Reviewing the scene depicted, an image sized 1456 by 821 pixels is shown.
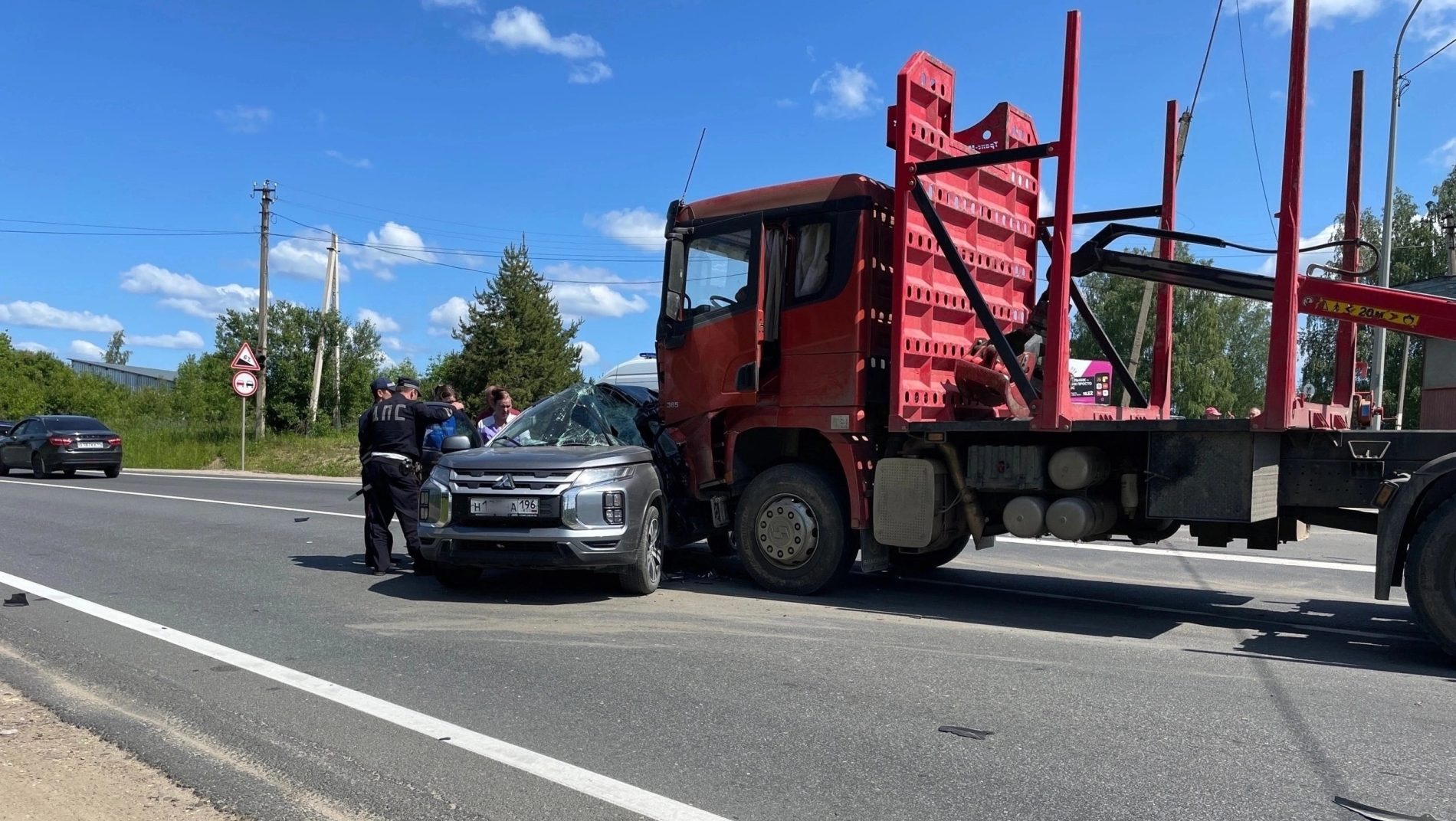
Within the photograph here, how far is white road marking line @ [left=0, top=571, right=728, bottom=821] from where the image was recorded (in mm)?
3605

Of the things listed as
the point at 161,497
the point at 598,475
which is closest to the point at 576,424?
the point at 598,475

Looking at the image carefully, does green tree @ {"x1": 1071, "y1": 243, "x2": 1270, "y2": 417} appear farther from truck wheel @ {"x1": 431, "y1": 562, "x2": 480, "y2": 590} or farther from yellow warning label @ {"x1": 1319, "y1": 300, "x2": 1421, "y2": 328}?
truck wheel @ {"x1": 431, "y1": 562, "x2": 480, "y2": 590}

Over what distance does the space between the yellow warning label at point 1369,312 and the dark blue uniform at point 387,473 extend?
6.95 m

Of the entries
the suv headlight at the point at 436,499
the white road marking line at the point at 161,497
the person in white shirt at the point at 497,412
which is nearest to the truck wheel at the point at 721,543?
the suv headlight at the point at 436,499

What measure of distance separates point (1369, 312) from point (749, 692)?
14.5 ft

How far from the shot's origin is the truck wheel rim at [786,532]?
25.2 feet

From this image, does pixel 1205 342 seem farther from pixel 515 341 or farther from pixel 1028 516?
pixel 1028 516

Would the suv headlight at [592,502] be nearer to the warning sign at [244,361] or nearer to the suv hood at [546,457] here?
the suv hood at [546,457]

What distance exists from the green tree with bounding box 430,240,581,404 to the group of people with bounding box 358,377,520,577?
3510cm

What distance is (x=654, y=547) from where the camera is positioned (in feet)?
25.6

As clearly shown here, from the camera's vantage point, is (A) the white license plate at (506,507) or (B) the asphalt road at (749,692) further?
(A) the white license plate at (506,507)

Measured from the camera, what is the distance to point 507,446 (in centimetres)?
804

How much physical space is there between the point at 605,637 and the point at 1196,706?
3276mm

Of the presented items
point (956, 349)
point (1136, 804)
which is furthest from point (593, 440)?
point (1136, 804)
